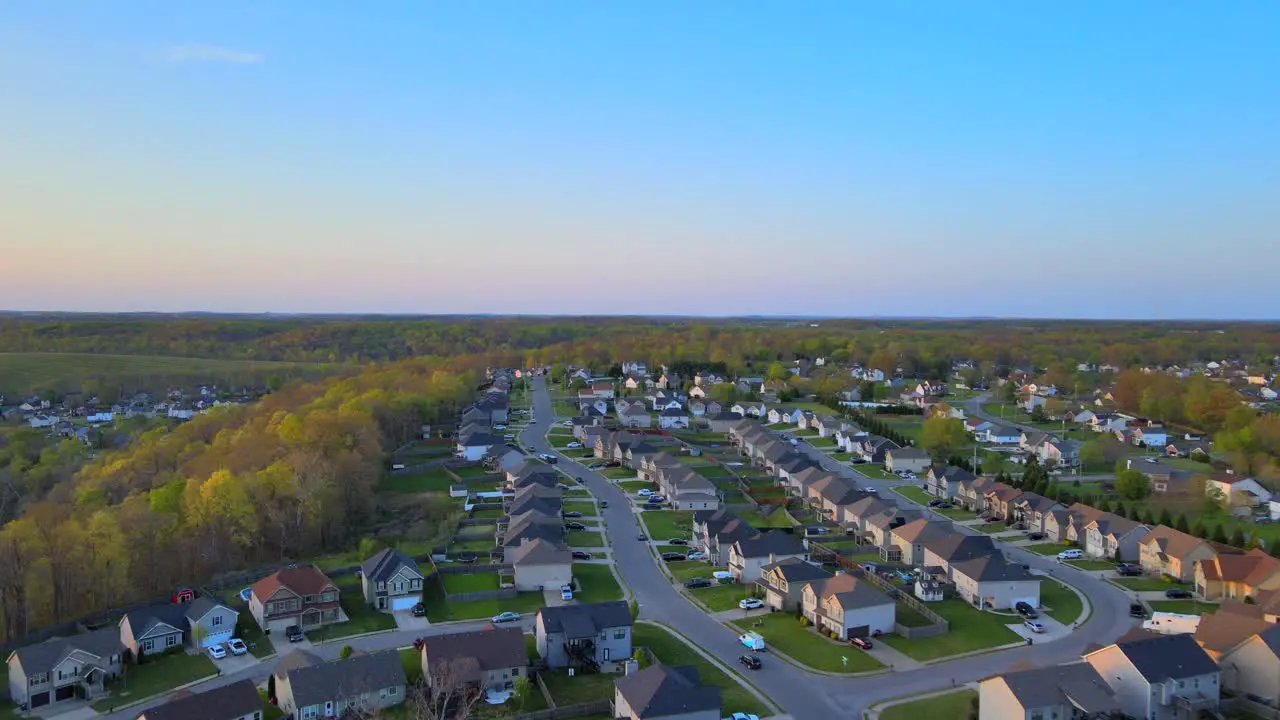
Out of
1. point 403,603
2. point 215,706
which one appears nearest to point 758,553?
point 403,603

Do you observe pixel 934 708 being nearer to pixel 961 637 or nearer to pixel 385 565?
pixel 961 637

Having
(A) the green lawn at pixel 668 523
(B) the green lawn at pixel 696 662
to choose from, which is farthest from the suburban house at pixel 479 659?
(A) the green lawn at pixel 668 523

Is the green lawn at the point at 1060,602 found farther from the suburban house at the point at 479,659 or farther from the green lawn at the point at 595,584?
the suburban house at the point at 479,659

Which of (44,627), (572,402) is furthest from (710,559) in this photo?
(572,402)

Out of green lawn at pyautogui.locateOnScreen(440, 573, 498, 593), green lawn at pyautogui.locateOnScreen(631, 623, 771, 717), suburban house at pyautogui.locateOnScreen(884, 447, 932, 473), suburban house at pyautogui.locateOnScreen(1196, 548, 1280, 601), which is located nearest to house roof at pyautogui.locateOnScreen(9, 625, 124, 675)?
green lawn at pyautogui.locateOnScreen(440, 573, 498, 593)

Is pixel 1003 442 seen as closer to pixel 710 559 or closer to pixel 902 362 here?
pixel 710 559
